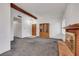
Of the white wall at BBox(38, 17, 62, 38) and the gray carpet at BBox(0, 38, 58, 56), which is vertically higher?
the white wall at BBox(38, 17, 62, 38)

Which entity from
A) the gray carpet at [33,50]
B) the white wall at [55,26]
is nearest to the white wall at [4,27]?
the gray carpet at [33,50]

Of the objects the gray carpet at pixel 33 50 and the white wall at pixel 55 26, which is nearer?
the gray carpet at pixel 33 50

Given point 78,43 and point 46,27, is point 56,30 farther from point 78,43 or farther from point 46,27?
point 78,43

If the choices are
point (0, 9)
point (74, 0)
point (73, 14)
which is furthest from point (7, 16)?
point (74, 0)

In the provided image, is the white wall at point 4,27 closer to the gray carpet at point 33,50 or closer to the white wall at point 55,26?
the gray carpet at point 33,50

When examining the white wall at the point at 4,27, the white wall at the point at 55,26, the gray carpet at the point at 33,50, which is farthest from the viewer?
the white wall at the point at 55,26

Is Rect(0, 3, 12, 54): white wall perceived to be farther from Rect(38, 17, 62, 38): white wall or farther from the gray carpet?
Rect(38, 17, 62, 38): white wall

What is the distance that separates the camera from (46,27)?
6922mm

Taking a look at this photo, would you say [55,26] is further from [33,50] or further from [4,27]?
[4,27]

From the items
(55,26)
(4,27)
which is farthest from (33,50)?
(55,26)

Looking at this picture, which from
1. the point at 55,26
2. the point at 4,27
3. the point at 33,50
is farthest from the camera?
the point at 55,26

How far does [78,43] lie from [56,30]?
5239mm

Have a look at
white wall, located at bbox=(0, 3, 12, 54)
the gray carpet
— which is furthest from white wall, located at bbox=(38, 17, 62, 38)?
white wall, located at bbox=(0, 3, 12, 54)

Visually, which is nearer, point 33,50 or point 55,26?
point 33,50
